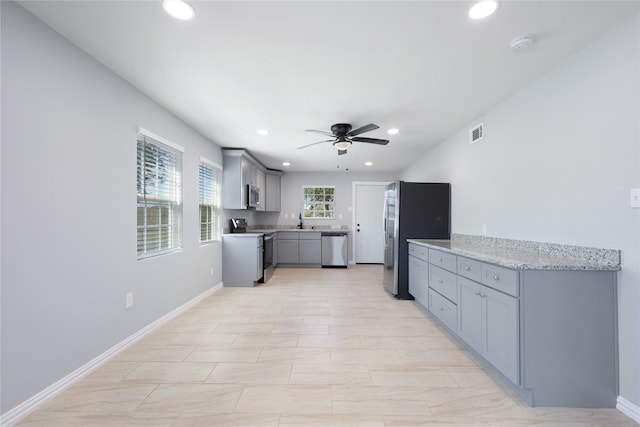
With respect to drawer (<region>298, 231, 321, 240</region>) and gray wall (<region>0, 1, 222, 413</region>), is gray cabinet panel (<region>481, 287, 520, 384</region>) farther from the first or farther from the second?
drawer (<region>298, 231, 321, 240</region>)

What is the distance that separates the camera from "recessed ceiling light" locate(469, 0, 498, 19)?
5.12 ft

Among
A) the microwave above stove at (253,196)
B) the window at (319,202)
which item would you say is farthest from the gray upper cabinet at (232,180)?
the window at (319,202)

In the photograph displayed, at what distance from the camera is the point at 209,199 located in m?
4.47

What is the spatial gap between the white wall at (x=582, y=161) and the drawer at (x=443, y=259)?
0.62 meters

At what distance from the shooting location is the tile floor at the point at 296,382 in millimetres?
1662

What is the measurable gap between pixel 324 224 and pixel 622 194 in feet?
19.6

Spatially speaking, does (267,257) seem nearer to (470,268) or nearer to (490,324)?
(470,268)

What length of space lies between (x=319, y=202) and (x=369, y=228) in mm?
1484

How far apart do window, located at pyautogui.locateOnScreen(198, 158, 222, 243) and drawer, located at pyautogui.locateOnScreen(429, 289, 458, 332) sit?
3263 millimetres

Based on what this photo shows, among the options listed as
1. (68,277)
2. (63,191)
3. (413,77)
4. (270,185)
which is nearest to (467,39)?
(413,77)

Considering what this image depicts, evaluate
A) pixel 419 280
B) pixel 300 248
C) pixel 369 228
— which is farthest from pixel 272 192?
pixel 419 280

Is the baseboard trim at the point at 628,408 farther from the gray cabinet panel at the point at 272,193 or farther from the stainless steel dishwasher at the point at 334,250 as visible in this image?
the gray cabinet panel at the point at 272,193

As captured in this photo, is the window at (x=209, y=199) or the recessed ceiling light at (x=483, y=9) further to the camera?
the window at (x=209, y=199)

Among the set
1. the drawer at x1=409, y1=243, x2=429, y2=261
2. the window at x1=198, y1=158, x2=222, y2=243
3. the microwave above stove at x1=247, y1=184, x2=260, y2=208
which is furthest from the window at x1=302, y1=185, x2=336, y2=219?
the drawer at x1=409, y1=243, x2=429, y2=261
